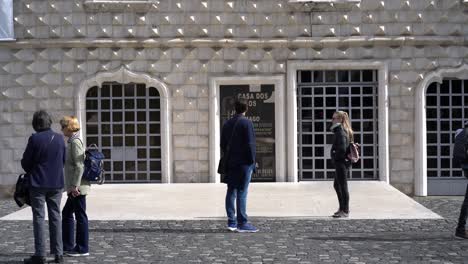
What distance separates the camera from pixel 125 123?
19.6 metres

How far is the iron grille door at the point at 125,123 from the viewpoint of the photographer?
19.6 m

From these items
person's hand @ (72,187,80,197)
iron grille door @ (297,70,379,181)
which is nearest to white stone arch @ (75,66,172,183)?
iron grille door @ (297,70,379,181)

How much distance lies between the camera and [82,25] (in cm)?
1941

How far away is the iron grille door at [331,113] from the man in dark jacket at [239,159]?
23.2 feet

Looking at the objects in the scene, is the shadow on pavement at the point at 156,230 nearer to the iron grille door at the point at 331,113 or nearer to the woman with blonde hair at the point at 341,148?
the woman with blonde hair at the point at 341,148

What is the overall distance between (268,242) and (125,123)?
28.0 feet

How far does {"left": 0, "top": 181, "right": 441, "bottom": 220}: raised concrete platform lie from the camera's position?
1457 centimetres

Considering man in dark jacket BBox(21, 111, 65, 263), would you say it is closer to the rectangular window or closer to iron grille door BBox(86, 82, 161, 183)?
iron grille door BBox(86, 82, 161, 183)

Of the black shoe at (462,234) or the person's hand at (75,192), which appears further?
the black shoe at (462,234)

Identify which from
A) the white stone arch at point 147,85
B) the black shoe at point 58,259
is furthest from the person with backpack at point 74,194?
the white stone arch at point 147,85

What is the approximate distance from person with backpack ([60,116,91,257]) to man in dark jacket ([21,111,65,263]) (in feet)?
1.05

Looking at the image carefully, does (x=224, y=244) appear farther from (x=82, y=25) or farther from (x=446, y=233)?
(x=82, y=25)

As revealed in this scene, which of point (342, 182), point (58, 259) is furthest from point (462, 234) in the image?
point (58, 259)

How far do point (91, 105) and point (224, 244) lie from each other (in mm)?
8787
